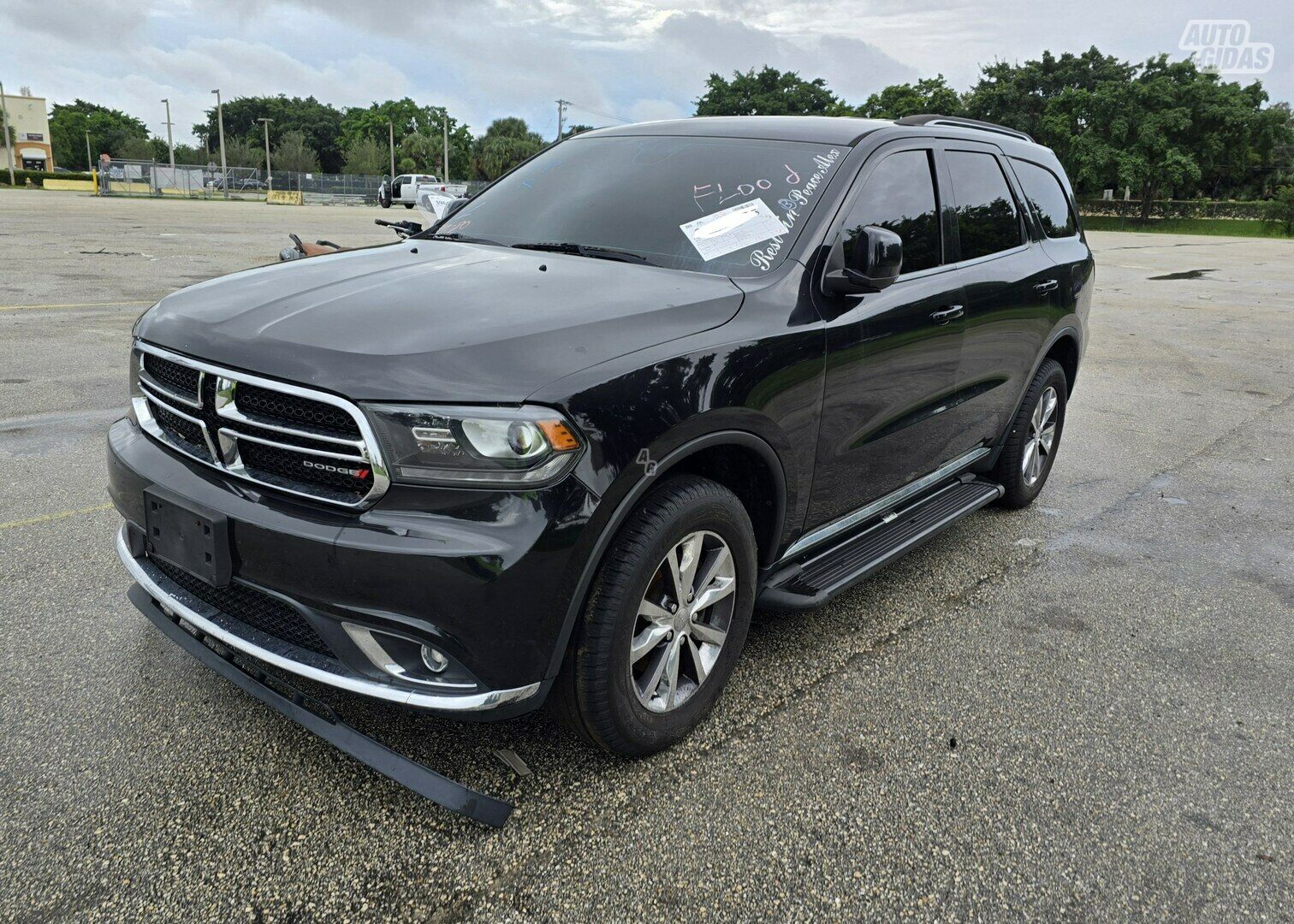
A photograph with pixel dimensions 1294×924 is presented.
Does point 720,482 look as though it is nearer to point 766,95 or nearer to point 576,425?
point 576,425

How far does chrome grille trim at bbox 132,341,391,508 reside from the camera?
221 cm

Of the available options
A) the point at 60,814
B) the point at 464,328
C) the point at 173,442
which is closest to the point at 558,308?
the point at 464,328

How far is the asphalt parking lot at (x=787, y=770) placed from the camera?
2266mm

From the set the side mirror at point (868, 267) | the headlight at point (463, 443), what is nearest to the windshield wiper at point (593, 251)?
the side mirror at point (868, 267)

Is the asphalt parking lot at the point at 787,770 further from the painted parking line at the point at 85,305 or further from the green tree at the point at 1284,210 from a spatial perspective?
the green tree at the point at 1284,210

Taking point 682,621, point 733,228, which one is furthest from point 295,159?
point 682,621

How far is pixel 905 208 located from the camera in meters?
3.62

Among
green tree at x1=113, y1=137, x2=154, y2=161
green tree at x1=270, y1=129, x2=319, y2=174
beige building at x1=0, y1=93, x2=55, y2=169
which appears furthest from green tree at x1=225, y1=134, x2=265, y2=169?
beige building at x1=0, y1=93, x2=55, y2=169

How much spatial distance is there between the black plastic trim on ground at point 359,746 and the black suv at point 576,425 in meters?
0.04

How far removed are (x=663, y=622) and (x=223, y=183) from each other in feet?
225

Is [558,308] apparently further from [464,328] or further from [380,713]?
[380,713]

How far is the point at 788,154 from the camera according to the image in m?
Result: 3.47

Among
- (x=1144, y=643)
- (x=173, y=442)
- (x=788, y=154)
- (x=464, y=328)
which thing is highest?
(x=788, y=154)

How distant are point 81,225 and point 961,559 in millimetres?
25048
